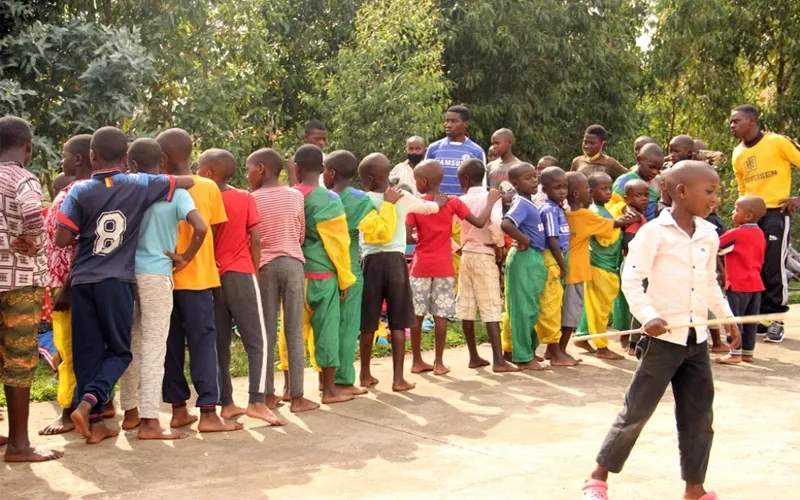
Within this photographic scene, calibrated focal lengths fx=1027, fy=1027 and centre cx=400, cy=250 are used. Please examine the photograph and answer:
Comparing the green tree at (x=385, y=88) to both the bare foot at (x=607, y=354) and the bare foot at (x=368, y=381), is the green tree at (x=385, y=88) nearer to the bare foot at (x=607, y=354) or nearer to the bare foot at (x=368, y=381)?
the bare foot at (x=607, y=354)

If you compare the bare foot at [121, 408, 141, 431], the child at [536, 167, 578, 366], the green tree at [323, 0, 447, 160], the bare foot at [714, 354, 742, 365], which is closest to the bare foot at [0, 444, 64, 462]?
the bare foot at [121, 408, 141, 431]

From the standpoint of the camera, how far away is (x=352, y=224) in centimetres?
692

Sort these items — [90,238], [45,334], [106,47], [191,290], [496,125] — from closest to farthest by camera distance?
[90,238] → [191,290] → [45,334] → [106,47] → [496,125]

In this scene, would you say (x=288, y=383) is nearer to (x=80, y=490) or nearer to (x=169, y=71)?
(x=80, y=490)

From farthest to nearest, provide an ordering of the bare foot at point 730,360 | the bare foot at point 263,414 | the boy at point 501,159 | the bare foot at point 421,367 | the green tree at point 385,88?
the green tree at point 385,88
the boy at point 501,159
the bare foot at point 730,360
the bare foot at point 421,367
the bare foot at point 263,414

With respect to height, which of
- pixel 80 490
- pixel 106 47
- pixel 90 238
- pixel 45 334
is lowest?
pixel 80 490

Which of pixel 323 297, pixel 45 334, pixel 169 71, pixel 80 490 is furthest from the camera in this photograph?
pixel 169 71

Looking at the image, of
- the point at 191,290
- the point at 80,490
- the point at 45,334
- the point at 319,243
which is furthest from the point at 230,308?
the point at 45,334

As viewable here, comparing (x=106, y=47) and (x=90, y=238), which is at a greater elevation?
(x=106, y=47)

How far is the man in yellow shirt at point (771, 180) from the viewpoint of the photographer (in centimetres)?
903

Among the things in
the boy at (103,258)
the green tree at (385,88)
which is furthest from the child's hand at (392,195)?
the green tree at (385,88)

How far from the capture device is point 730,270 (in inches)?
342

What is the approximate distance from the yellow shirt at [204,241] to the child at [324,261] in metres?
0.75

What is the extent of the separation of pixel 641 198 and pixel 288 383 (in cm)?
343
